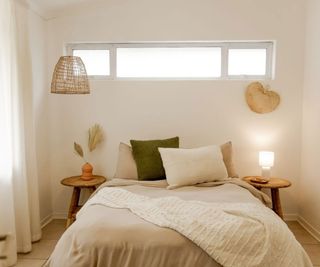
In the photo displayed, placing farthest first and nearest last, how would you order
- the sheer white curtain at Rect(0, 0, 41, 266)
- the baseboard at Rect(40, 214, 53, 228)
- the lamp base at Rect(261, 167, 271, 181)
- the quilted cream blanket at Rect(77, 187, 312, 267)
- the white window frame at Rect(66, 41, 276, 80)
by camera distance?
1. the white window frame at Rect(66, 41, 276, 80)
2. the baseboard at Rect(40, 214, 53, 228)
3. the lamp base at Rect(261, 167, 271, 181)
4. the sheer white curtain at Rect(0, 0, 41, 266)
5. the quilted cream blanket at Rect(77, 187, 312, 267)

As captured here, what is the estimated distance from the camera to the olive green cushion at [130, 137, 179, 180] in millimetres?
2959

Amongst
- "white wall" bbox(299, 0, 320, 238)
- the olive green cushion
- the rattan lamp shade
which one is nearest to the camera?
the rattan lamp shade

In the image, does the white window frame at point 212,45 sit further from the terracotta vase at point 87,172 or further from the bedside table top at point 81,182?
the bedside table top at point 81,182

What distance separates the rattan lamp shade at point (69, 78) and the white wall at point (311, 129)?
2321 millimetres

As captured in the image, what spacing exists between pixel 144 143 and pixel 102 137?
0.66m

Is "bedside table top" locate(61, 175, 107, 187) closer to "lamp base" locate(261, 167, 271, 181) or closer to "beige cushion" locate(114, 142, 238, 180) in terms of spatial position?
"beige cushion" locate(114, 142, 238, 180)

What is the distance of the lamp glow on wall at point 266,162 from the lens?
10.4 ft

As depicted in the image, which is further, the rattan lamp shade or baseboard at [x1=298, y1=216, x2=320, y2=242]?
baseboard at [x1=298, y1=216, x2=320, y2=242]

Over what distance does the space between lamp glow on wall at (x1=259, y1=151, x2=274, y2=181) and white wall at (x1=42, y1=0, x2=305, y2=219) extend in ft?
0.94

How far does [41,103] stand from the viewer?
3350 millimetres

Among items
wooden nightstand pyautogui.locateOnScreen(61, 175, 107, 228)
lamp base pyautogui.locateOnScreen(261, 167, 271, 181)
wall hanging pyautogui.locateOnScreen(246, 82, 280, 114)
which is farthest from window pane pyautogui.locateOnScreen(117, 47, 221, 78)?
wooden nightstand pyautogui.locateOnScreen(61, 175, 107, 228)

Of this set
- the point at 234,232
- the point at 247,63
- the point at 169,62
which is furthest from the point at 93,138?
the point at 234,232

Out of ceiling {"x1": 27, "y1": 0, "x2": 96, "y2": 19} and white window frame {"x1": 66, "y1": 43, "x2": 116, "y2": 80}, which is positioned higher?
ceiling {"x1": 27, "y1": 0, "x2": 96, "y2": 19}

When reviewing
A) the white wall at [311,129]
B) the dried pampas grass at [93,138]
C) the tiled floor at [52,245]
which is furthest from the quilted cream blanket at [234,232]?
the dried pampas grass at [93,138]
